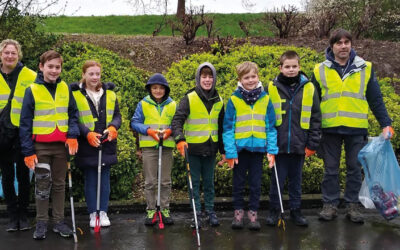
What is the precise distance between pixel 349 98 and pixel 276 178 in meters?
1.28

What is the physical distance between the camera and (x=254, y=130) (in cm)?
518

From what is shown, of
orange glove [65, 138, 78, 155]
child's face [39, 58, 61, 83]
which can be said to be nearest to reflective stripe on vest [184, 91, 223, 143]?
orange glove [65, 138, 78, 155]

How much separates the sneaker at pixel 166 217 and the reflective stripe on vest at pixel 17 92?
1919 mm

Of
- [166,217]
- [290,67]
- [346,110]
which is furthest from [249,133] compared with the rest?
[166,217]

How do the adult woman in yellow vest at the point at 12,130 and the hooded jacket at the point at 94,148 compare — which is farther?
the hooded jacket at the point at 94,148

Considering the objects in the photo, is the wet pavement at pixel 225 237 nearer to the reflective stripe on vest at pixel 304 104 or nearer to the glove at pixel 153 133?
the glove at pixel 153 133

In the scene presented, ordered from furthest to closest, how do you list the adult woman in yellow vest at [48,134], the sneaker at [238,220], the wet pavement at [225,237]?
the sneaker at [238,220] < the adult woman in yellow vest at [48,134] < the wet pavement at [225,237]

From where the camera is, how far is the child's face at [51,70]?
488cm

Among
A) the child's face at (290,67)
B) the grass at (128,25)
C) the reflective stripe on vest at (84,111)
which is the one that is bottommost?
the reflective stripe on vest at (84,111)

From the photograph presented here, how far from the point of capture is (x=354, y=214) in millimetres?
5457

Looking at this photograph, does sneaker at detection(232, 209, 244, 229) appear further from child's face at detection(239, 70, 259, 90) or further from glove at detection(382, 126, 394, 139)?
glove at detection(382, 126, 394, 139)

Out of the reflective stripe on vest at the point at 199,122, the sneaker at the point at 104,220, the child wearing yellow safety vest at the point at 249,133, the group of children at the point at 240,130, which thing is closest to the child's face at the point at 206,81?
the group of children at the point at 240,130

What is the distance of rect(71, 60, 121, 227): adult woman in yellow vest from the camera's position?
5.21 meters

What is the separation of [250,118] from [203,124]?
1.78ft
